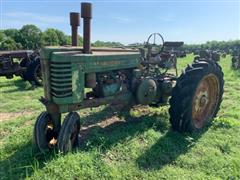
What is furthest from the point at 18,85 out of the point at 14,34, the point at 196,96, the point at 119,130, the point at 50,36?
the point at 14,34

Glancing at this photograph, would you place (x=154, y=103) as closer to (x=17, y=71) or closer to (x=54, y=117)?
(x=54, y=117)

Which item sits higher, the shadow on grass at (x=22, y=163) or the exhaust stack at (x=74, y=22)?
the exhaust stack at (x=74, y=22)

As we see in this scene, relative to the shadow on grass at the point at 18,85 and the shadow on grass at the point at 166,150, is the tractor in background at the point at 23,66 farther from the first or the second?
the shadow on grass at the point at 166,150

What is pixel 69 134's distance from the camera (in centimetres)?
407

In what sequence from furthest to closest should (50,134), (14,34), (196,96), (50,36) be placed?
(14,34)
(50,36)
(196,96)
(50,134)

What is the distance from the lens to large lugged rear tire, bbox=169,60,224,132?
4.95m

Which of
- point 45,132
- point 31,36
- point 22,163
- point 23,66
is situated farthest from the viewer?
point 31,36

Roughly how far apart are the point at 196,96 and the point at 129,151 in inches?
69.0

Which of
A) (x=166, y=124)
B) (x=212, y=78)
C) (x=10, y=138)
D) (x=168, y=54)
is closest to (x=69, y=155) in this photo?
(x=10, y=138)

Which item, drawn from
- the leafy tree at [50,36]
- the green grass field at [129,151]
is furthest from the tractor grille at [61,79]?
the leafy tree at [50,36]

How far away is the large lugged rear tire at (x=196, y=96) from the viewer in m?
4.95

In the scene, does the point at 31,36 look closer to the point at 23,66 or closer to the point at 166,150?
the point at 23,66

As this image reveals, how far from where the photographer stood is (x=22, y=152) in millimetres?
4230

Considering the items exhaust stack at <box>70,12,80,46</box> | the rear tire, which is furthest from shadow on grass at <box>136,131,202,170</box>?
exhaust stack at <box>70,12,80,46</box>
